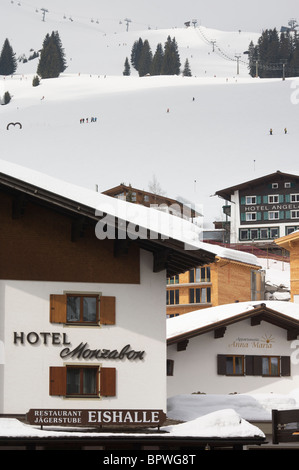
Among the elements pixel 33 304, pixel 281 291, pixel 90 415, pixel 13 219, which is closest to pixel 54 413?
pixel 90 415

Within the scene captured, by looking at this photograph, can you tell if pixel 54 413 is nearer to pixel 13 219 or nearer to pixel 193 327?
pixel 13 219

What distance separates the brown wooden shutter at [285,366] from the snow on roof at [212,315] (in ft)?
6.81

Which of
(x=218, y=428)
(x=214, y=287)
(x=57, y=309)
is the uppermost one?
(x=214, y=287)

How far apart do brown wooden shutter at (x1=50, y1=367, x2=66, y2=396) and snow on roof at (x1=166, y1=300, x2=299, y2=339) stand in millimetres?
12281

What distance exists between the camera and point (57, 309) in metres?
28.1

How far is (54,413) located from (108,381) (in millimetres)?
2387

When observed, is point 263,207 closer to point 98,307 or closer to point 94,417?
point 98,307

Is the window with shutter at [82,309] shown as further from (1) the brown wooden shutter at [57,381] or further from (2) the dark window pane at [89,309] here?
(1) the brown wooden shutter at [57,381]

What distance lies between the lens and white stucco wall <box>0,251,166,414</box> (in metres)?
27.5

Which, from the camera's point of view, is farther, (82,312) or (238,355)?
(238,355)

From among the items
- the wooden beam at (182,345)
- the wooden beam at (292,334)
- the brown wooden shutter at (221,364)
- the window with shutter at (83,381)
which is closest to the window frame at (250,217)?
the wooden beam at (292,334)

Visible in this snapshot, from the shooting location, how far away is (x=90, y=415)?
26.4m

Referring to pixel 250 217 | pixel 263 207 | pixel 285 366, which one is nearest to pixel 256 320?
pixel 285 366

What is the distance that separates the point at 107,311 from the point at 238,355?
13609mm
